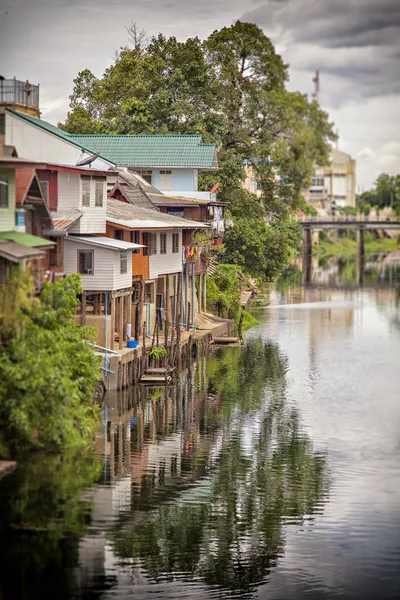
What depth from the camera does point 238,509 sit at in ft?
110

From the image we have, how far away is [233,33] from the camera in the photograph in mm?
89000

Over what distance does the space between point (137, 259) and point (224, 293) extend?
69.3 feet

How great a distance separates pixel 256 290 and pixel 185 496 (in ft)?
226

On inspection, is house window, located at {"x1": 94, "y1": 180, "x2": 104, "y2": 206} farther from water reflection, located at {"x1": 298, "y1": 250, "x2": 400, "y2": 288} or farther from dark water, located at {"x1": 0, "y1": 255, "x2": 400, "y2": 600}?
water reflection, located at {"x1": 298, "y1": 250, "x2": 400, "y2": 288}

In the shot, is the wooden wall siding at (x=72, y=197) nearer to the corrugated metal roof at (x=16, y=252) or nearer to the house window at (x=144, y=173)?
the corrugated metal roof at (x=16, y=252)

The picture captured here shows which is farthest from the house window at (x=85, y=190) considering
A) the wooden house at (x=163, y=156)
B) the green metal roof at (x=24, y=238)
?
the wooden house at (x=163, y=156)

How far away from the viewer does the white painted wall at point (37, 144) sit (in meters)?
50.7

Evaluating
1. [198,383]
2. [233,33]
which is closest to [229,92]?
[233,33]

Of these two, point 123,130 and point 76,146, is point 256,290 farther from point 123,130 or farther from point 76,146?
point 76,146

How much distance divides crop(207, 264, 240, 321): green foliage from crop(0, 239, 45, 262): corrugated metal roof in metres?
36.9

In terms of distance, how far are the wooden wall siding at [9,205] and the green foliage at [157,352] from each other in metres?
15.1

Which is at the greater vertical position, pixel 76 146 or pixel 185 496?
pixel 76 146

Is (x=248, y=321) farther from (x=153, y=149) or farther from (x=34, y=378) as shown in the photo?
(x=34, y=378)

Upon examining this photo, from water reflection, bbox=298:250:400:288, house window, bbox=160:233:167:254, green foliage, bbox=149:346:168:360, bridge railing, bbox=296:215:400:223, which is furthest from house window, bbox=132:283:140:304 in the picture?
bridge railing, bbox=296:215:400:223
